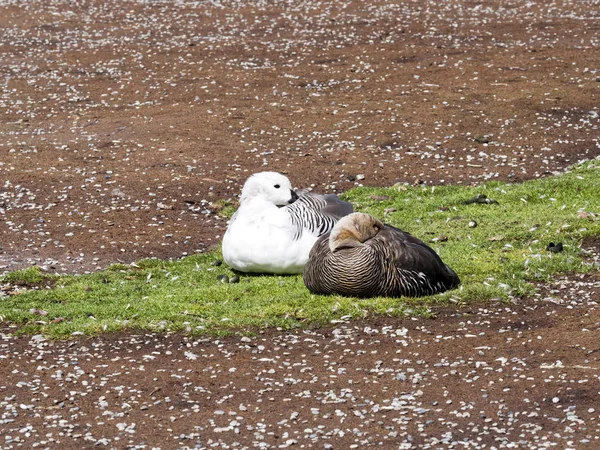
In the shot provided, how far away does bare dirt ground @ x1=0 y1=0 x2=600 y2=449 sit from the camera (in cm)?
816

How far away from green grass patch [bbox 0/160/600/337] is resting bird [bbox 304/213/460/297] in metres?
0.13

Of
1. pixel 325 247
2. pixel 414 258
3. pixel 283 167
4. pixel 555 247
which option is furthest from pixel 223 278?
pixel 283 167

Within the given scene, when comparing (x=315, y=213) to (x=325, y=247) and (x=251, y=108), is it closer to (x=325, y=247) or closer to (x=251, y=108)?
(x=325, y=247)

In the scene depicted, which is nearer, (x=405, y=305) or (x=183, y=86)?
(x=405, y=305)

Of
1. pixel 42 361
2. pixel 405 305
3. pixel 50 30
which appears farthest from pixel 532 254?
pixel 50 30

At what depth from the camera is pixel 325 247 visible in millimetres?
10820

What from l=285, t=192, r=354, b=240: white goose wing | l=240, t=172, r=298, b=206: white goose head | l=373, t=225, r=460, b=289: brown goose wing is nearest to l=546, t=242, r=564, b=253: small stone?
l=373, t=225, r=460, b=289: brown goose wing

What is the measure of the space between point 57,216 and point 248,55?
8383 mm

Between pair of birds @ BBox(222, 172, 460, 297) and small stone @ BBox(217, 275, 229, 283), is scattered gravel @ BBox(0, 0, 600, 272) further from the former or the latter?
pair of birds @ BBox(222, 172, 460, 297)

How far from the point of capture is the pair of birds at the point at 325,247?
10.4 metres

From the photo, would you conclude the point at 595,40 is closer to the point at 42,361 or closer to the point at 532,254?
the point at 532,254

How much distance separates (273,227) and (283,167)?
4353mm

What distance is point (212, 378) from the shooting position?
8.97m

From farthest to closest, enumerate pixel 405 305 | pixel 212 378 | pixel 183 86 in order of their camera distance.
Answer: pixel 183 86 → pixel 405 305 → pixel 212 378
